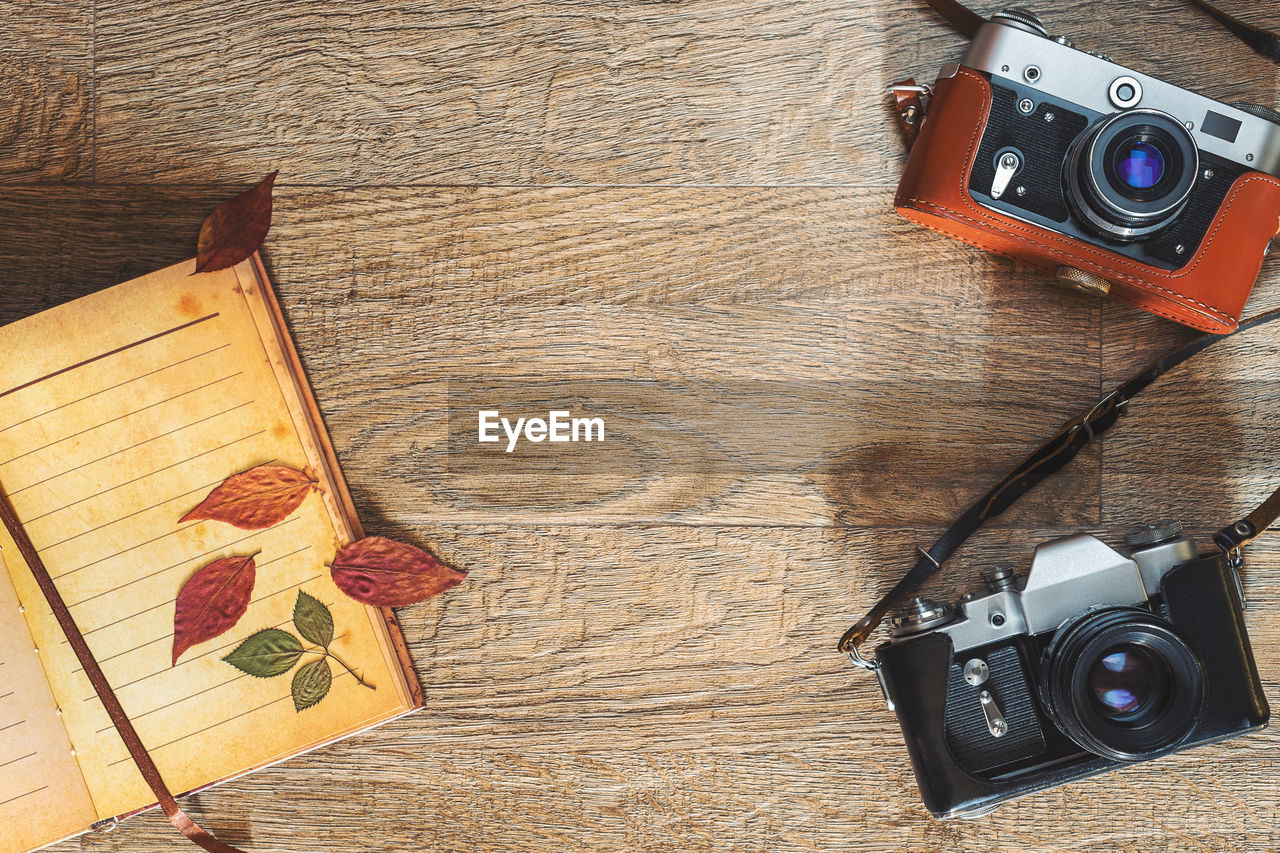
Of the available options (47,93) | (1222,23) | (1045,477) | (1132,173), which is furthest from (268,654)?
(1222,23)

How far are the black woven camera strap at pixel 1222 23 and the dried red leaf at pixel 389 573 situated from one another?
61cm

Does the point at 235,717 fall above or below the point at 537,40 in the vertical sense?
below

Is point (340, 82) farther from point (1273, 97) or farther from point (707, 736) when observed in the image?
point (1273, 97)

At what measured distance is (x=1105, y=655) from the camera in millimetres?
597

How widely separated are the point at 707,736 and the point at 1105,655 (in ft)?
1.00

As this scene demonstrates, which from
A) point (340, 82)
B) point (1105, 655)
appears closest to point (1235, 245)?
point (1105, 655)

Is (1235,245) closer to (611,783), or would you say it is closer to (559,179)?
(559,179)

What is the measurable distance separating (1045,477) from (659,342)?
0.33 meters

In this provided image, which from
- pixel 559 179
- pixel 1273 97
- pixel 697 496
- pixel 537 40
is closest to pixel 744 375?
pixel 697 496

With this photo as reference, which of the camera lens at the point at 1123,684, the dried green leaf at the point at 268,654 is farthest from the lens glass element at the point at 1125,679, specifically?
the dried green leaf at the point at 268,654

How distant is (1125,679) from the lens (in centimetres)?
60

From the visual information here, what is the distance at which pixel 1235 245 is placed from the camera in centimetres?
62

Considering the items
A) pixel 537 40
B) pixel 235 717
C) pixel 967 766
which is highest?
pixel 537 40

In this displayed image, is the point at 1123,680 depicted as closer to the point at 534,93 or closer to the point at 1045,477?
the point at 1045,477
